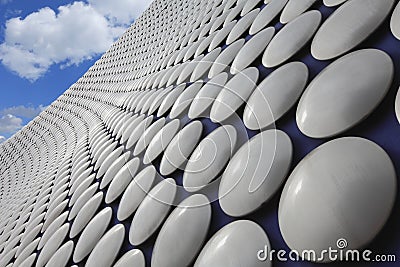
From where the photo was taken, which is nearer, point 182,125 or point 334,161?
point 334,161

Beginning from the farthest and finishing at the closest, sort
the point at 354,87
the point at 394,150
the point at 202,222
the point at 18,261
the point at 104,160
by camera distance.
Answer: the point at 104,160
the point at 18,261
the point at 202,222
the point at 354,87
the point at 394,150

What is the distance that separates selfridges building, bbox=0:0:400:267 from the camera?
46.3 inches

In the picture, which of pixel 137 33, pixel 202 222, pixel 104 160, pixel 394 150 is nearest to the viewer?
pixel 394 150

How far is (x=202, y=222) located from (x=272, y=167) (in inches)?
19.0

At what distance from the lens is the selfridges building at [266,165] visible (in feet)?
3.86

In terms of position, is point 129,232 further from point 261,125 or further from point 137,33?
point 137,33

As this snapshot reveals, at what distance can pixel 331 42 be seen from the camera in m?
1.91

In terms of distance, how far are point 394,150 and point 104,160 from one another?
336 centimetres

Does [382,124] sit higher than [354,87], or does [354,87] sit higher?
[354,87]

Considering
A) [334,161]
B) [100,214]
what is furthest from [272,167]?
[100,214]

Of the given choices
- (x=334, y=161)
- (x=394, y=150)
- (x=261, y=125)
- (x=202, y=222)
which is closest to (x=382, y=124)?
(x=394, y=150)

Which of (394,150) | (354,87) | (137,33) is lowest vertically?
(394,150)

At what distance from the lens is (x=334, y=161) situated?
127 cm

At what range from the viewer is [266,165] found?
1597 millimetres
